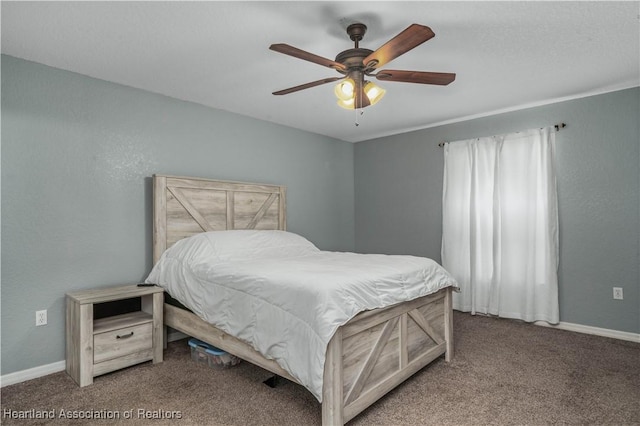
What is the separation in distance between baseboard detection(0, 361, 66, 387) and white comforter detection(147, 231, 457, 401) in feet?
2.96

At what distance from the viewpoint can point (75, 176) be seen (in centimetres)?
290

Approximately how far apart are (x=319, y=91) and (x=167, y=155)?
1.62 meters

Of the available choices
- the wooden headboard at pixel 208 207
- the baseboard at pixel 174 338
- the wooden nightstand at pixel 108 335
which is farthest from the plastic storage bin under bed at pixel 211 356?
the wooden headboard at pixel 208 207

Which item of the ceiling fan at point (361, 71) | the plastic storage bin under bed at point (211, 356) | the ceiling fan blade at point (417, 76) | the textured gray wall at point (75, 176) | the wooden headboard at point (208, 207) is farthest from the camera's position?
the wooden headboard at point (208, 207)

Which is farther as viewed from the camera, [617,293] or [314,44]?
[617,293]

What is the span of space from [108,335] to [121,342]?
0.37 ft

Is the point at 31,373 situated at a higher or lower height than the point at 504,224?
lower

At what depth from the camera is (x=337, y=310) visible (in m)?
1.89

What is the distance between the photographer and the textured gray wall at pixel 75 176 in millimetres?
2621

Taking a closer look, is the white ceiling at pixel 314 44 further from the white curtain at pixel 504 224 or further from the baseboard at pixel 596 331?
the baseboard at pixel 596 331

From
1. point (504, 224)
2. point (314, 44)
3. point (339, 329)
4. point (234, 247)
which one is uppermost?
point (314, 44)

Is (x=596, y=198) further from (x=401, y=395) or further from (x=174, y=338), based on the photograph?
(x=174, y=338)

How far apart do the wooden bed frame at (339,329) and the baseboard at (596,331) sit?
1.63 m

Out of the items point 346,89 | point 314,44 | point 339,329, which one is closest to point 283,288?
point 339,329
